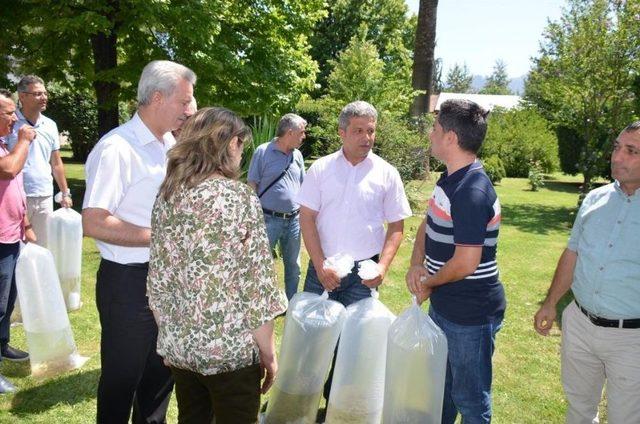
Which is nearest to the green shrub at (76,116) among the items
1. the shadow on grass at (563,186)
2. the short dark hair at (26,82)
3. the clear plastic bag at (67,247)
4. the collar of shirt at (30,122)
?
the collar of shirt at (30,122)

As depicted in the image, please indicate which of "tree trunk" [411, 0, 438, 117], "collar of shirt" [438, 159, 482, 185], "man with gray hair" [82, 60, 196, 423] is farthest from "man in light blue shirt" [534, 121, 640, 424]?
"tree trunk" [411, 0, 438, 117]

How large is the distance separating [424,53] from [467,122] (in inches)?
496

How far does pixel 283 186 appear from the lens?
5.32 metres

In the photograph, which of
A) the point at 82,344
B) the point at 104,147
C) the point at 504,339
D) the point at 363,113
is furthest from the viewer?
the point at 504,339

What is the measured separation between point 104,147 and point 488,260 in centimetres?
195

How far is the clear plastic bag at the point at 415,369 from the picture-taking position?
271cm

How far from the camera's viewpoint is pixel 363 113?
130 inches

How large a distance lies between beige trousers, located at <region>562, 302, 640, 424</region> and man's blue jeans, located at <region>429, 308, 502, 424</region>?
554 mm

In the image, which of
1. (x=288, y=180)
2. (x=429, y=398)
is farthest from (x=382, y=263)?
(x=288, y=180)

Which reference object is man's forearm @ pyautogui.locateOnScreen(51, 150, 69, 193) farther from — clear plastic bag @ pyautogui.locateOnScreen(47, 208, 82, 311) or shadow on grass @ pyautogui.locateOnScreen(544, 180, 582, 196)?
shadow on grass @ pyautogui.locateOnScreen(544, 180, 582, 196)

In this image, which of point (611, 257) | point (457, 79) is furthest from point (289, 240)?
point (457, 79)

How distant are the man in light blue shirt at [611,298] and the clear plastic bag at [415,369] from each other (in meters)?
0.80

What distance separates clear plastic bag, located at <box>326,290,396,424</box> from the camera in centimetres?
309

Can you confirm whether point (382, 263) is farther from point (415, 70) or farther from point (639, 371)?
point (415, 70)
